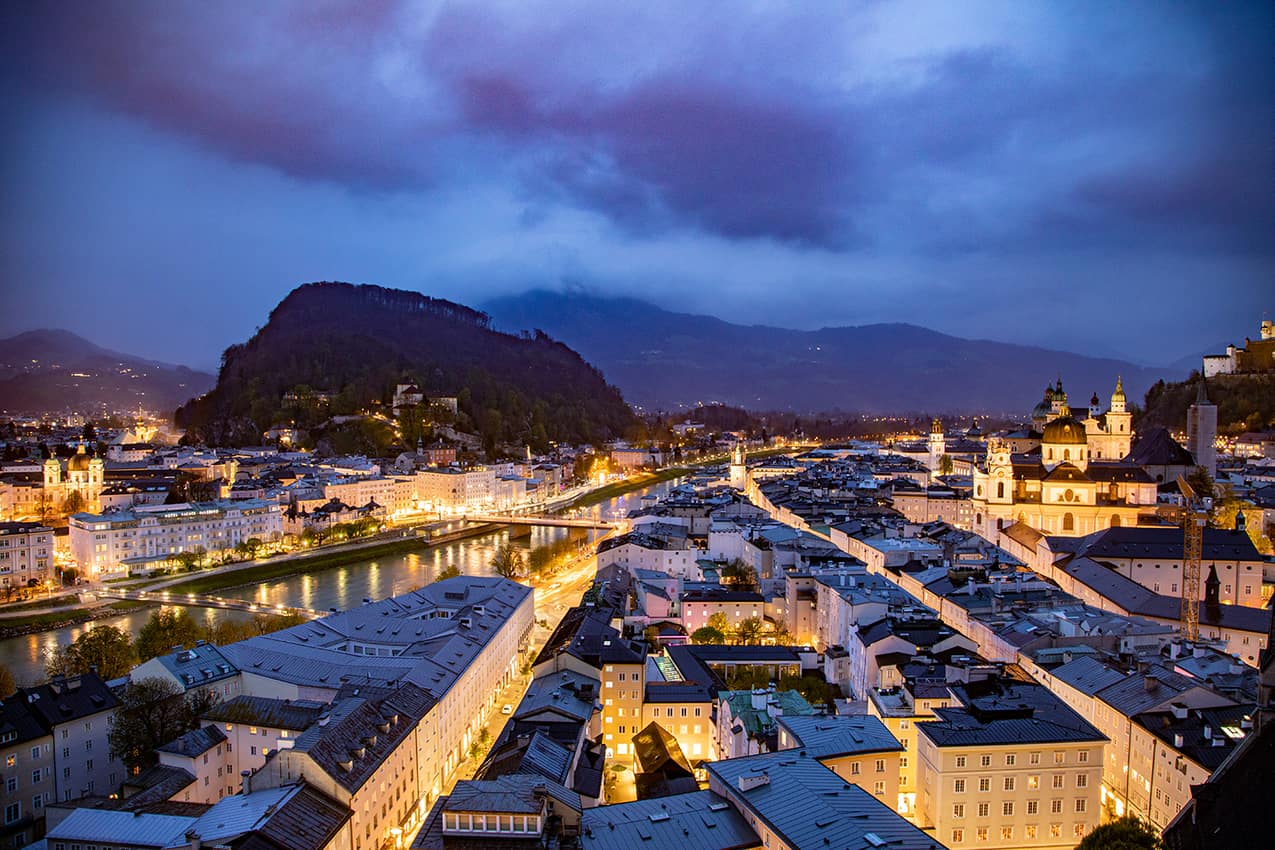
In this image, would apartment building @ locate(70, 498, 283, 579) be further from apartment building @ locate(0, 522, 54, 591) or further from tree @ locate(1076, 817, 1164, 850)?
tree @ locate(1076, 817, 1164, 850)

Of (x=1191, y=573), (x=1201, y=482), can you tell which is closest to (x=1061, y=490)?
(x=1201, y=482)

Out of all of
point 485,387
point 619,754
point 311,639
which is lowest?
point 619,754

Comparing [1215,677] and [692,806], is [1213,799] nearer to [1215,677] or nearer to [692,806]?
[692,806]

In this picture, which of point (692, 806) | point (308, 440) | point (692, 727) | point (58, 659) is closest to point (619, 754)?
point (692, 727)

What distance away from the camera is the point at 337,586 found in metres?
17.4

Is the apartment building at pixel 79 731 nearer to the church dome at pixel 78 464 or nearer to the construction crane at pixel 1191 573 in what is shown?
the construction crane at pixel 1191 573

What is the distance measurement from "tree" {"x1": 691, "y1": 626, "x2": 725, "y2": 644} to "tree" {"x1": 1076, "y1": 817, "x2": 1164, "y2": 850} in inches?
270

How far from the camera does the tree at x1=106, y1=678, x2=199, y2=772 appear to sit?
7613 millimetres

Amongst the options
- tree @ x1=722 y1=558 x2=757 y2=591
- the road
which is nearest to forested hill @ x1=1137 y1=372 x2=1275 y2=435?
tree @ x1=722 y1=558 x2=757 y2=591

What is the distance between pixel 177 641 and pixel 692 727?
21.9 feet

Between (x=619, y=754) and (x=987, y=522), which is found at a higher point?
(x=987, y=522)

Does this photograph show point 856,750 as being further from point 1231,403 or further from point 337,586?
point 1231,403

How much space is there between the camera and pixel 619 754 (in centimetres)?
866

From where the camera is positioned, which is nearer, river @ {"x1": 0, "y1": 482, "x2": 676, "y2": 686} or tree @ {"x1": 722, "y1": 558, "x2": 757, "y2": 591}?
river @ {"x1": 0, "y1": 482, "x2": 676, "y2": 686}
